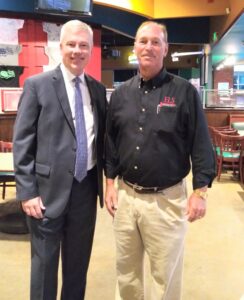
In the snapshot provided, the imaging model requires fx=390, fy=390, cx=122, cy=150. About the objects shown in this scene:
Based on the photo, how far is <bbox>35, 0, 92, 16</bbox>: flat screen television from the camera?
222 inches

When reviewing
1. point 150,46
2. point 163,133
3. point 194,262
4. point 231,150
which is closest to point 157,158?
point 163,133

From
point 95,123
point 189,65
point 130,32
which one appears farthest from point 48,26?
point 189,65

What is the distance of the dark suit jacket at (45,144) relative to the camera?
1.90 meters

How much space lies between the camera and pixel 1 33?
247 inches

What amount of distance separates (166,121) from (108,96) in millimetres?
1758

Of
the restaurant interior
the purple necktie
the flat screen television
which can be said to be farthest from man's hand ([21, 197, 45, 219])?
the flat screen television

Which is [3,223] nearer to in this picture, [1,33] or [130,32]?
[1,33]

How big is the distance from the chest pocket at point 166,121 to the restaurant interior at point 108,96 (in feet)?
4.00

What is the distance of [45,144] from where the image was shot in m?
1.90

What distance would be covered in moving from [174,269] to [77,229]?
1.82 ft

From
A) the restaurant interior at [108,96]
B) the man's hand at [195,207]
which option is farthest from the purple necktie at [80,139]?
the restaurant interior at [108,96]

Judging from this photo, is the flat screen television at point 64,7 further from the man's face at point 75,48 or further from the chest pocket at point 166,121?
the chest pocket at point 166,121

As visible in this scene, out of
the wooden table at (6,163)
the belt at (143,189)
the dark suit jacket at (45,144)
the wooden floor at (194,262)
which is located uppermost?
the dark suit jacket at (45,144)

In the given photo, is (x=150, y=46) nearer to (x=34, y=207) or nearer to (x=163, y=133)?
(x=163, y=133)
